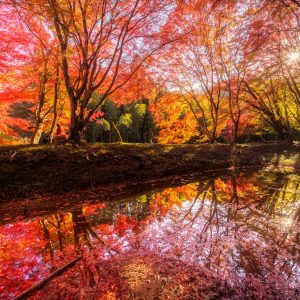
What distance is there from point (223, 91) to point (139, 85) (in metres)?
6.36

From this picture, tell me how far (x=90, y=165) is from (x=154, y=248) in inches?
191

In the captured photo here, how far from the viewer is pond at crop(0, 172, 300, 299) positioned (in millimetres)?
2379

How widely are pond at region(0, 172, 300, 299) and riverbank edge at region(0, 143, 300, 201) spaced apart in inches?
38.0

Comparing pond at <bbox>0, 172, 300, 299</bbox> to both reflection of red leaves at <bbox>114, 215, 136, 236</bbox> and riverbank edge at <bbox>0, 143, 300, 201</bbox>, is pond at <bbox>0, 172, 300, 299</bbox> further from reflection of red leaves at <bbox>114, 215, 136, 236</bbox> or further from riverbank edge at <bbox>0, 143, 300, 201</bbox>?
riverbank edge at <bbox>0, 143, 300, 201</bbox>

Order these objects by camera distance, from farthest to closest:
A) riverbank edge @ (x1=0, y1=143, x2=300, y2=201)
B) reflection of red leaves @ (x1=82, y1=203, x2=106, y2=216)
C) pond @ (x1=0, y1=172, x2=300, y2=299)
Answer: riverbank edge @ (x1=0, y1=143, x2=300, y2=201)
reflection of red leaves @ (x1=82, y1=203, x2=106, y2=216)
pond @ (x1=0, y1=172, x2=300, y2=299)

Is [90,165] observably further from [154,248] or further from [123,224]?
[154,248]

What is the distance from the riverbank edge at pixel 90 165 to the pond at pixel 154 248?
0.97m

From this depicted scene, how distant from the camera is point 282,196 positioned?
6207mm

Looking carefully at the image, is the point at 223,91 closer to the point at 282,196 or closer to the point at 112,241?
the point at 282,196

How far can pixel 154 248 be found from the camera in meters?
3.27

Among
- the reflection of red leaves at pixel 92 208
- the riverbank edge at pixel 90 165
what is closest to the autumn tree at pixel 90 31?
the riverbank edge at pixel 90 165

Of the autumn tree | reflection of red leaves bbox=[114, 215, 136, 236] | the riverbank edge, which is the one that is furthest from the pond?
the autumn tree

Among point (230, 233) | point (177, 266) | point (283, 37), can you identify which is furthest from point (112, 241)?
point (283, 37)

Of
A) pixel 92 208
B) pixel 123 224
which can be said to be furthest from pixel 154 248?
pixel 92 208
